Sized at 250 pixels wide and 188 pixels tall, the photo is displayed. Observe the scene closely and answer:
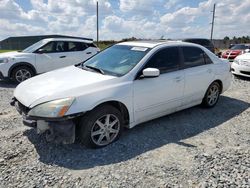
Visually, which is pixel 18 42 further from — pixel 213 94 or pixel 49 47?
pixel 213 94

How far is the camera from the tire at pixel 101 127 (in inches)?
130

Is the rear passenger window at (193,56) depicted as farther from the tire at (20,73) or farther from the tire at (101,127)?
the tire at (20,73)

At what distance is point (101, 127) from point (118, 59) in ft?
4.40

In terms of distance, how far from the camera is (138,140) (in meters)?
3.83

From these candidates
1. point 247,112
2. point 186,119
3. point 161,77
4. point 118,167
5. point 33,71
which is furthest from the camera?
point 33,71

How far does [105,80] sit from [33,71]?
18.1 feet

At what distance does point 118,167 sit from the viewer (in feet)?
10.1

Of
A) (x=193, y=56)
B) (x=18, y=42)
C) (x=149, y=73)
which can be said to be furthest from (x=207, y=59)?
(x=18, y=42)

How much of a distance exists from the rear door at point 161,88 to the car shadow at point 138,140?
0.30 m

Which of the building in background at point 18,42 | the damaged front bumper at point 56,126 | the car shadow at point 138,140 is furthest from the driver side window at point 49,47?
the building in background at point 18,42

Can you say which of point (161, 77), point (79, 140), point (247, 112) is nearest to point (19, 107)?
point (79, 140)

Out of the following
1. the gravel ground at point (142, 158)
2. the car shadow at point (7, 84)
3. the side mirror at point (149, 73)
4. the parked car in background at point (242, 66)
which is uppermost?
the side mirror at point (149, 73)

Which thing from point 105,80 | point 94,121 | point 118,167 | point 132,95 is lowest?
point 118,167

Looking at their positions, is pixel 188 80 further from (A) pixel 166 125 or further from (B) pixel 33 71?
(B) pixel 33 71
